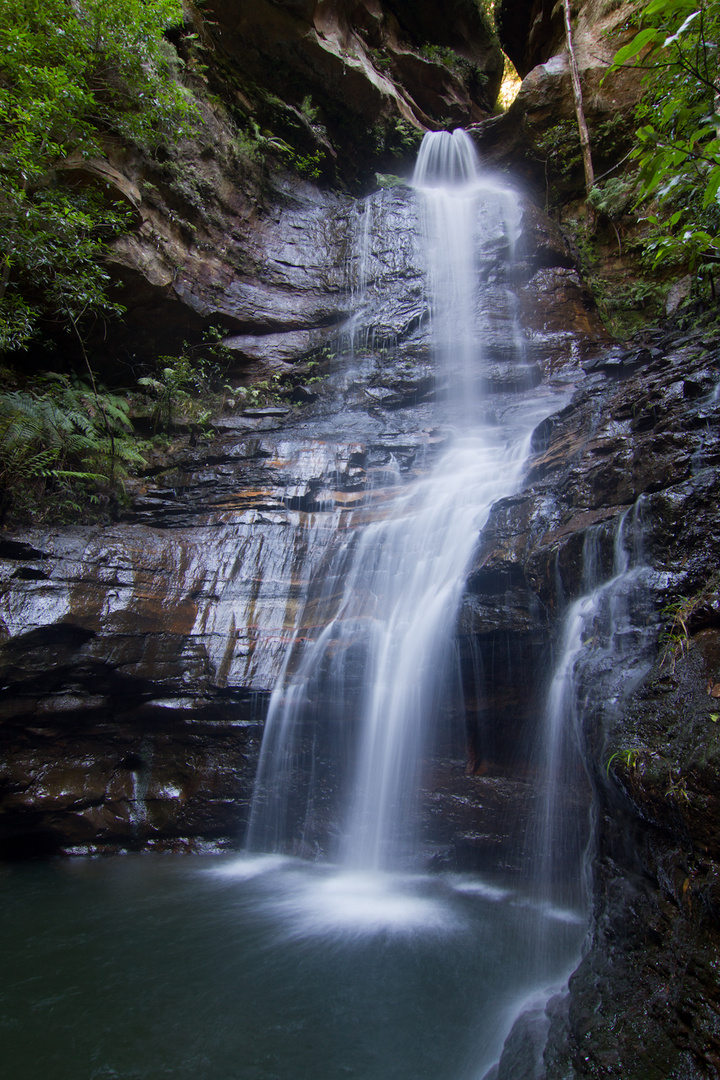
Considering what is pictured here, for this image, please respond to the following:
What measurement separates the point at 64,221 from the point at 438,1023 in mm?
9811

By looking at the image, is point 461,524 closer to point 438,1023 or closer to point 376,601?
point 376,601

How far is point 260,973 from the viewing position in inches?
175

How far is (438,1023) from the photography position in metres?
3.87

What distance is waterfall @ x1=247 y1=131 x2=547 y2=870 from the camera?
668cm

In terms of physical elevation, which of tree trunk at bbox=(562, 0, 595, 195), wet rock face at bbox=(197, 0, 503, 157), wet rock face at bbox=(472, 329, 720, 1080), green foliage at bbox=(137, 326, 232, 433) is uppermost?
wet rock face at bbox=(197, 0, 503, 157)

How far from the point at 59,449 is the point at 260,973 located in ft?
24.2

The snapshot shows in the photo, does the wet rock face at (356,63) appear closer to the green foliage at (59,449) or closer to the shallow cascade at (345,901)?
the green foliage at (59,449)

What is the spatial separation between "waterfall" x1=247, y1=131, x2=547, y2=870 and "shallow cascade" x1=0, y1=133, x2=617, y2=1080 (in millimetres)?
28

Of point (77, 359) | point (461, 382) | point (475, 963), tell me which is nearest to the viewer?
point (475, 963)

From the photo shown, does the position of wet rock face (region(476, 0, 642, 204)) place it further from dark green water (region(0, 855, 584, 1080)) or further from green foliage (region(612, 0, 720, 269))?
dark green water (region(0, 855, 584, 1080))

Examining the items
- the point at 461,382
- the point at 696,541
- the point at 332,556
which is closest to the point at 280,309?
the point at 461,382

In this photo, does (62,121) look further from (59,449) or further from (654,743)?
(654,743)

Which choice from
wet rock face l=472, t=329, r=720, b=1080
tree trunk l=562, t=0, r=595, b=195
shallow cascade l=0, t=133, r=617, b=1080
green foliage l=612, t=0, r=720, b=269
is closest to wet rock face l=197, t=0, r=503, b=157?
tree trunk l=562, t=0, r=595, b=195

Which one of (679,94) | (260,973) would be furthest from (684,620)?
(260,973)
